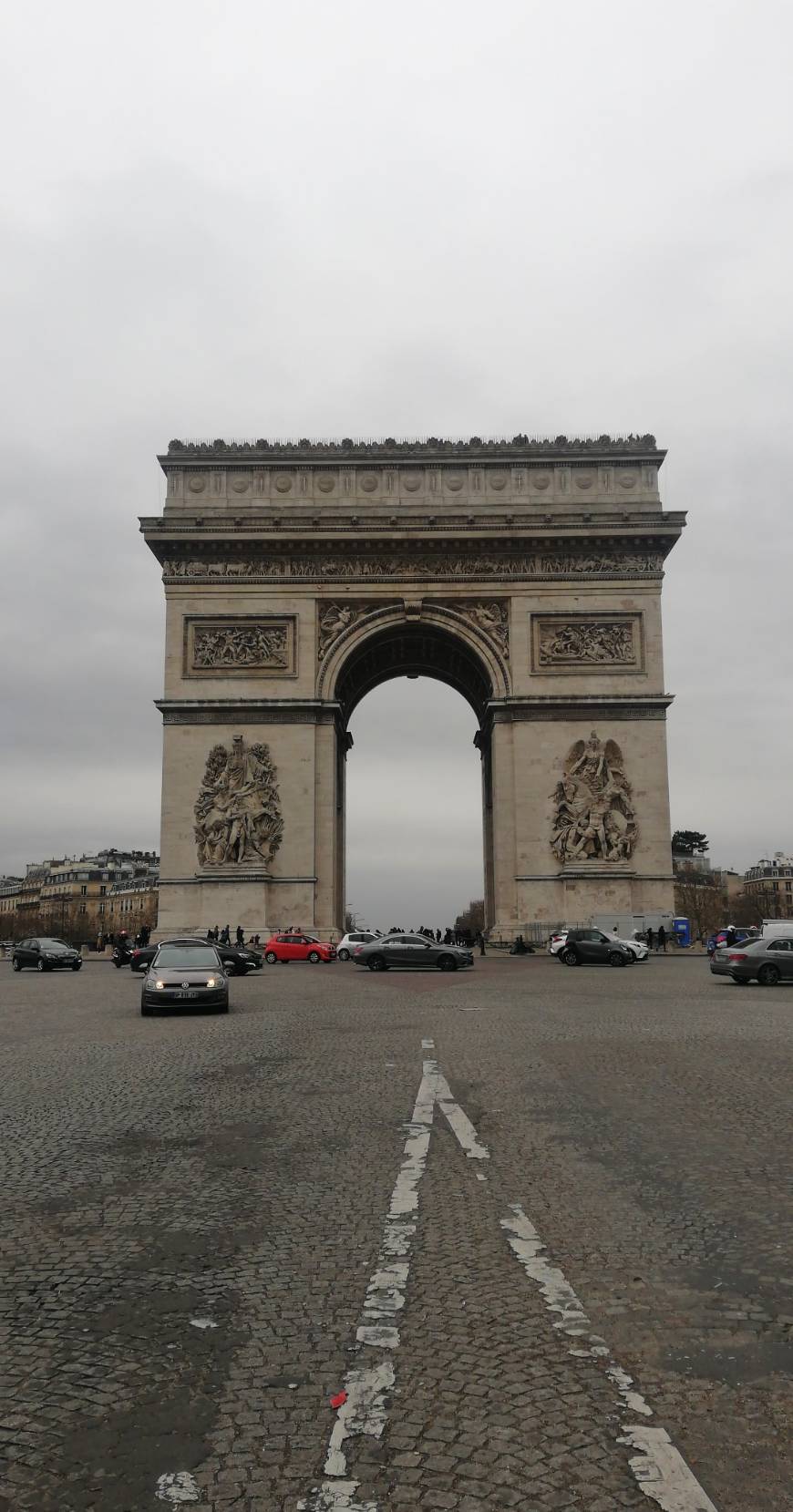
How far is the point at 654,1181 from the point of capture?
20.1 ft

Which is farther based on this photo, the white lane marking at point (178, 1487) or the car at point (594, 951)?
the car at point (594, 951)

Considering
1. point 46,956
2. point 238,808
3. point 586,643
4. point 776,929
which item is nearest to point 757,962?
point 776,929

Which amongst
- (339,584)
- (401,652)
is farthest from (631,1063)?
(401,652)

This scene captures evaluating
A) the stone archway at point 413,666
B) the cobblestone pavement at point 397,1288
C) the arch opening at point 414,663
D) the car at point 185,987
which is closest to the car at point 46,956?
the stone archway at point 413,666

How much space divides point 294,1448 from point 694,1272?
211 cm

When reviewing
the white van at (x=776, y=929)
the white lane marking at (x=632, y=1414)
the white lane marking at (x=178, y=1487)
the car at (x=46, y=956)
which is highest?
the white van at (x=776, y=929)

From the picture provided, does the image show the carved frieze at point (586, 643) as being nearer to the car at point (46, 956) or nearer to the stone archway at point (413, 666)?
the stone archway at point (413, 666)

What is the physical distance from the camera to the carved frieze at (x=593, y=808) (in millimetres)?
38938

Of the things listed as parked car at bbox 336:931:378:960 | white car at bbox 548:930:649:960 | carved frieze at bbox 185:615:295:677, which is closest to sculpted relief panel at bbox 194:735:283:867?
carved frieze at bbox 185:615:295:677

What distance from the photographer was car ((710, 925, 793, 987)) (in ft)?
79.7

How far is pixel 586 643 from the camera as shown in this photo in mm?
40719

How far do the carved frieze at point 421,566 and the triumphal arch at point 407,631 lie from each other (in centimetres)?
7

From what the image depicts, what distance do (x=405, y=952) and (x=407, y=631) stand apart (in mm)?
15035

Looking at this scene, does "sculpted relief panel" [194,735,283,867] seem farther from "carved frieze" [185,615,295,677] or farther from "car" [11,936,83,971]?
"car" [11,936,83,971]
